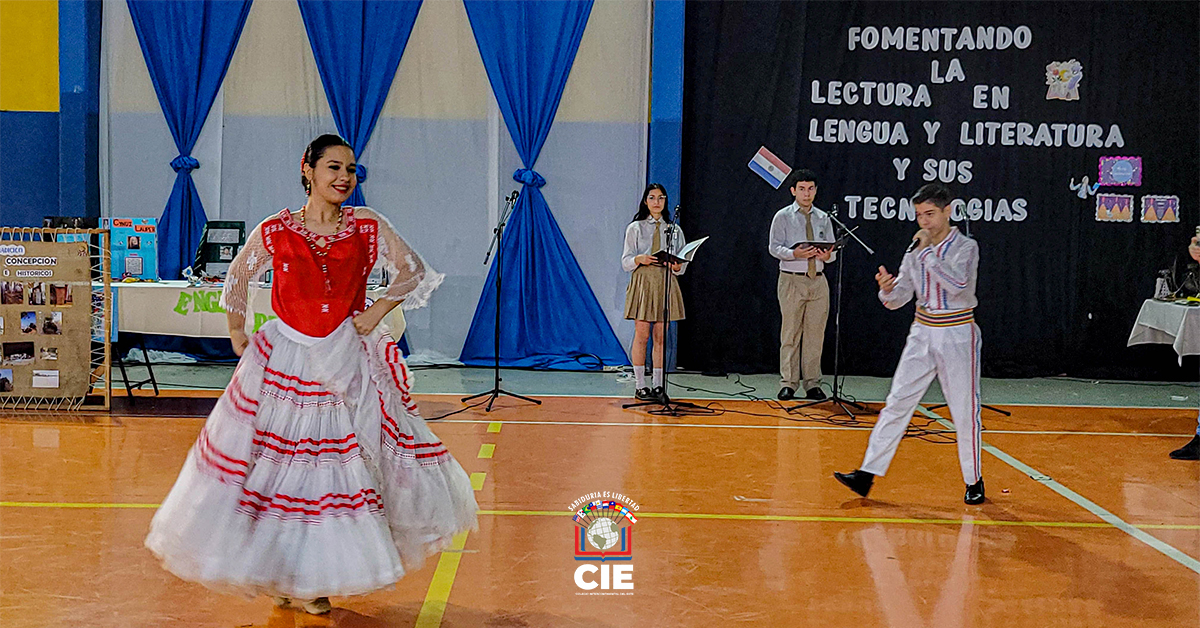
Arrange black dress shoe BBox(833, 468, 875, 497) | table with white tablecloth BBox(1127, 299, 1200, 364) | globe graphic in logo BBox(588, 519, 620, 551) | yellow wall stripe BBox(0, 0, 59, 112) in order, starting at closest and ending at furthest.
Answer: globe graphic in logo BBox(588, 519, 620, 551), black dress shoe BBox(833, 468, 875, 497), table with white tablecloth BBox(1127, 299, 1200, 364), yellow wall stripe BBox(0, 0, 59, 112)

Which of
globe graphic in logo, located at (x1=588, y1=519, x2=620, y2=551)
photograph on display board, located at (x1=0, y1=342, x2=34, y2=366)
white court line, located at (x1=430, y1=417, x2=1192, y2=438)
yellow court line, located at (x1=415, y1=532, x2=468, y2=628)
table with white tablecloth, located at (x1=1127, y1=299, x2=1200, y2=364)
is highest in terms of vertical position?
table with white tablecloth, located at (x1=1127, y1=299, x2=1200, y2=364)

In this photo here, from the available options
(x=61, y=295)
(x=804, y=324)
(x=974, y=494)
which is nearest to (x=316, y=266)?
(x=974, y=494)

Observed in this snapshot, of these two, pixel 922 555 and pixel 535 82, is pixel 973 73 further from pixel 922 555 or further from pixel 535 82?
pixel 922 555

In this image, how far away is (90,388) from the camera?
22.7ft

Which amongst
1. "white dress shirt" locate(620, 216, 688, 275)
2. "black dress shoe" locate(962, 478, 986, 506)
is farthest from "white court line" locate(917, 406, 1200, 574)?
"white dress shirt" locate(620, 216, 688, 275)

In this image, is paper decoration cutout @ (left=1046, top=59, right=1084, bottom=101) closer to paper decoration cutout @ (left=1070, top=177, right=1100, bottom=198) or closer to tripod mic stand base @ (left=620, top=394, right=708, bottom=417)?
paper decoration cutout @ (left=1070, top=177, right=1100, bottom=198)

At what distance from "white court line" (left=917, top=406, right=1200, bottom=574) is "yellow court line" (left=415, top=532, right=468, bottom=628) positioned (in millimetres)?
Answer: 2868

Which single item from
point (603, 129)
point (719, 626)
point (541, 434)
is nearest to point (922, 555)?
point (719, 626)

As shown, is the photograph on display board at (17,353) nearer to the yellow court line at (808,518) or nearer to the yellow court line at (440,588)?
the yellow court line at (808,518)

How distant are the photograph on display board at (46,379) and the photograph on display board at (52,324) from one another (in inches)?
10.3

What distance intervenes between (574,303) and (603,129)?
1.55 m

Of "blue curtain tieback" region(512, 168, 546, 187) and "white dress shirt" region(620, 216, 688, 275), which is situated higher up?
"blue curtain tieback" region(512, 168, 546, 187)

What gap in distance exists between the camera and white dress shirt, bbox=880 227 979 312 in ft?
15.7

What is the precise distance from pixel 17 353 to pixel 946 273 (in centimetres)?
575
